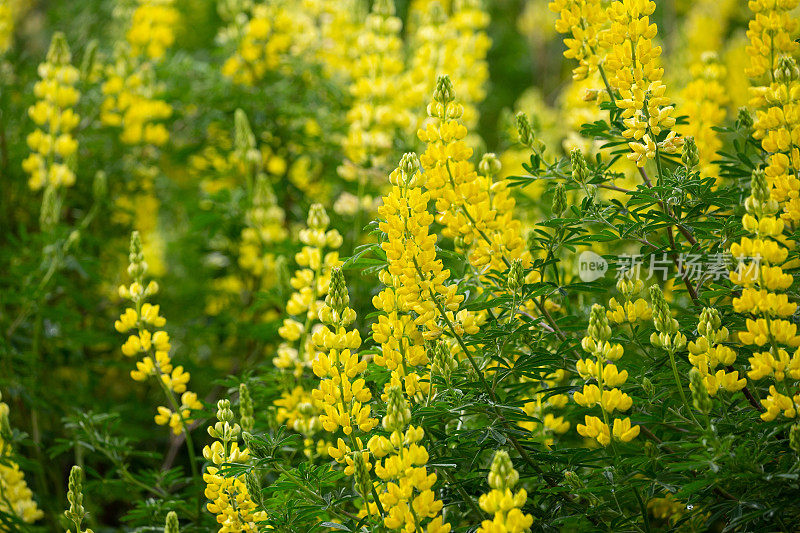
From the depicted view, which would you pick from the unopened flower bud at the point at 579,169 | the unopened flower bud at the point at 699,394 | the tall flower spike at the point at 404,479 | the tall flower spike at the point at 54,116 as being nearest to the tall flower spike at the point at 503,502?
the tall flower spike at the point at 404,479

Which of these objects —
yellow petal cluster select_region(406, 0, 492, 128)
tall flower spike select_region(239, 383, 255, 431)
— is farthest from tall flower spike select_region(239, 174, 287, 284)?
tall flower spike select_region(239, 383, 255, 431)

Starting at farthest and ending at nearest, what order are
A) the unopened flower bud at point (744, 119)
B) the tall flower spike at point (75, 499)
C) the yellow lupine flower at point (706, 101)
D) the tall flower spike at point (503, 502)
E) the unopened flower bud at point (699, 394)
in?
the yellow lupine flower at point (706, 101)
the unopened flower bud at point (744, 119)
the tall flower spike at point (75, 499)
the unopened flower bud at point (699, 394)
the tall flower spike at point (503, 502)

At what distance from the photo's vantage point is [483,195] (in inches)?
68.4

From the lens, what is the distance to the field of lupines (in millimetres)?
1533

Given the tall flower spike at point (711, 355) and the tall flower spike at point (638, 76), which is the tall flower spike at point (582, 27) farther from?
the tall flower spike at point (711, 355)

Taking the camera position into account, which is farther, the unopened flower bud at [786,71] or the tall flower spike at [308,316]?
the tall flower spike at [308,316]

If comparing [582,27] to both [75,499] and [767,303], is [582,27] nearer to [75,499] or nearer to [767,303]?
[767,303]

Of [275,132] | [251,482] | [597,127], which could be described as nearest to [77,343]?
[275,132]

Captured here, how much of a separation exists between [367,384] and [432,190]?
1.91 feet

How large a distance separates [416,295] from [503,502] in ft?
1.54

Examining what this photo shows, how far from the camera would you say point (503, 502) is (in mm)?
1285

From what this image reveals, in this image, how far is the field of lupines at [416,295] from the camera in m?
1.53

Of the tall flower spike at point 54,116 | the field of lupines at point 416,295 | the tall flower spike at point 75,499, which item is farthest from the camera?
the tall flower spike at point 54,116

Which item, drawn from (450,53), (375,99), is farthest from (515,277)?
(450,53)
